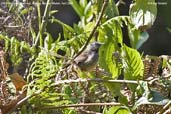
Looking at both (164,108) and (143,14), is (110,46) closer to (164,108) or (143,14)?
(143,14)

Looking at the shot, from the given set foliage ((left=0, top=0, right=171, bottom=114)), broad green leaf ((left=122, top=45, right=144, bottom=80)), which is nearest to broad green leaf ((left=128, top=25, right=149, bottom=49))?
foliage ((left=0, top=0, right=171, bottom=114))

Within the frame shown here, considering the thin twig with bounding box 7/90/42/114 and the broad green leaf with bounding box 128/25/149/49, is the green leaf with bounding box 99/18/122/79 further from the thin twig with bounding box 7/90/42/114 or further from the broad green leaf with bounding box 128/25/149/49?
the thin twig with bounding box 7/90/42/114

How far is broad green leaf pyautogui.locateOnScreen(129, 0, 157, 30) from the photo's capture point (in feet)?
3.48

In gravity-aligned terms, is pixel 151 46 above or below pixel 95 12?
below

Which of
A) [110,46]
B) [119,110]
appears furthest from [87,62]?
[119,110]

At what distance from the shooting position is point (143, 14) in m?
1.08

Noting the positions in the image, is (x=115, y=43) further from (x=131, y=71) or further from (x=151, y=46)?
(x=151, y=46)

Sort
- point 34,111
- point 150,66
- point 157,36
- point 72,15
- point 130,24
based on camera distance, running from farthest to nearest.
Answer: point 157,36 → point 72,15 → point 130,24 → point 150,66 → point 34,111

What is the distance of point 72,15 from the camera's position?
113 inches

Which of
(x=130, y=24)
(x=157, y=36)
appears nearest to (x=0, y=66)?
(x=130, y=24)

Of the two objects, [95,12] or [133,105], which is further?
[95,12]

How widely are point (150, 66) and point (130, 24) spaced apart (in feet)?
0.49

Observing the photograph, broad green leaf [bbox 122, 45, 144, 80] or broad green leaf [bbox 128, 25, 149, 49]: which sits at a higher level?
broad green leaf [bbox 128, 25, 149, 49]

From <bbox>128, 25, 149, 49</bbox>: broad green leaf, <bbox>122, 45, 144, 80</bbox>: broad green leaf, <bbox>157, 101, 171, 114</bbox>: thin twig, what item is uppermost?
<bbox>128, 25, 149, 49</bbox>: broad green leaf
